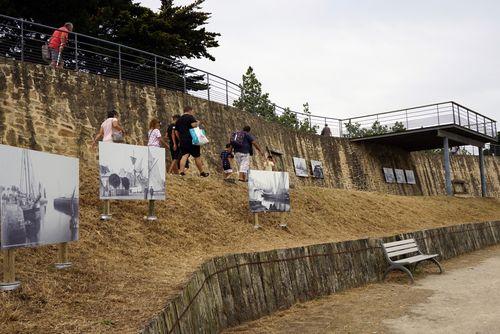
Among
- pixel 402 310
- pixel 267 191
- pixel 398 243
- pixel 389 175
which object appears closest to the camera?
pixel 402 310

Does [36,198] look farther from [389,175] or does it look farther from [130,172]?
[389,175]

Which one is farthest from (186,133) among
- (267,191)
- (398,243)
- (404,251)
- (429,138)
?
(429,138)

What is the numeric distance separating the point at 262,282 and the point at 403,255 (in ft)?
17.2

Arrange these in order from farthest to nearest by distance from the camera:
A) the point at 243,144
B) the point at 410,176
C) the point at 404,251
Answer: the point at 410,176 < the point at 243,144 < the point at 404,251

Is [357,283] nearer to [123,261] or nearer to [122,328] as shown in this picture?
[123,261]

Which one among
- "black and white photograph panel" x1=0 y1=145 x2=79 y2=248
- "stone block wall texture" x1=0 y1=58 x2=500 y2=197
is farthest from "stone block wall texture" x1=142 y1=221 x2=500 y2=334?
"stone block wall texture" x1=0 y1=58 x2=500 y2=197

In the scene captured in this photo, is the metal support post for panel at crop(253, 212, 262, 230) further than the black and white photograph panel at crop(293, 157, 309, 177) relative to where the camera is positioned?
No

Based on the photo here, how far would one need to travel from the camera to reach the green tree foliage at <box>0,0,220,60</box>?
1856 cm

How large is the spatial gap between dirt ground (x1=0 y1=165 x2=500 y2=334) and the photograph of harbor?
53cm

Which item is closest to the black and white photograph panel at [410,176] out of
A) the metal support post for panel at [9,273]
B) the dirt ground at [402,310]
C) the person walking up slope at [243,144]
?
the person walking up slope at [243,144]

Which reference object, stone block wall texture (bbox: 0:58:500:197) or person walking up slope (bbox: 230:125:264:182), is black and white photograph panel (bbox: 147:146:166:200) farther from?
stone block wall texture (bbox: 0:58:500:197)

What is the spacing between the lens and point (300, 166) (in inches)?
977

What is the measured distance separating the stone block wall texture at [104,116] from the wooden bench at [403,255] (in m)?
8.71

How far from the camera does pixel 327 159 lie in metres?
27.2
